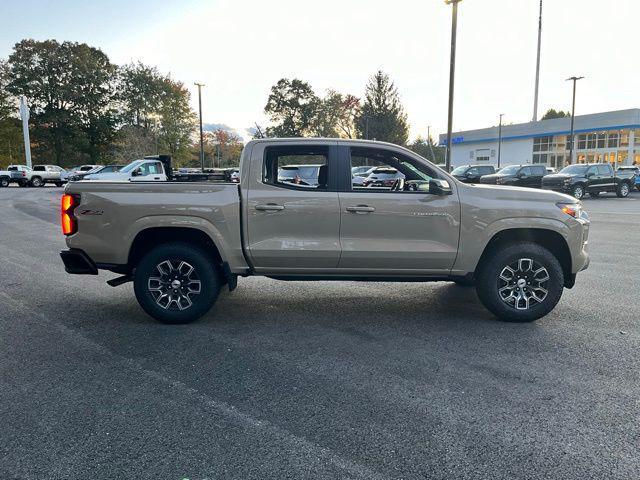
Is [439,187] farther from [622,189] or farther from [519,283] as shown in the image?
[622,189]

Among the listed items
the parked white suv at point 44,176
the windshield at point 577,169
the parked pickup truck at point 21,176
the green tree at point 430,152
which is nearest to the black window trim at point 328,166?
the windshield at point 577,169

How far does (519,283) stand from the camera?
516cm

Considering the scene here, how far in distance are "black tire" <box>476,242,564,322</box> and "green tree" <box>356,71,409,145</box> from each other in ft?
164

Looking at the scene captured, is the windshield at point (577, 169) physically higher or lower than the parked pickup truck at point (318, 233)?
higher

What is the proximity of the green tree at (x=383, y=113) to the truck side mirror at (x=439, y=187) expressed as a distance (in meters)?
50.0

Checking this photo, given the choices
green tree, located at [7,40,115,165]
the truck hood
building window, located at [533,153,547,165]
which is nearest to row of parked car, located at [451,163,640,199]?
the truck hood

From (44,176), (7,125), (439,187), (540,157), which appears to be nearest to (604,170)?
(439,187)

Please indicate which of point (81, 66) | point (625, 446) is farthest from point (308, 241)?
point (81, 66)

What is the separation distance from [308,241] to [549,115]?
92.3m

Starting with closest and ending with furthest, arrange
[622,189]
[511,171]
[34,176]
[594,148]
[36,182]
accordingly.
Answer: [622,189] → [511,171] → [34,176] → [36,182] → [594,148]

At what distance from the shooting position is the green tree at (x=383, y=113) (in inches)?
2125

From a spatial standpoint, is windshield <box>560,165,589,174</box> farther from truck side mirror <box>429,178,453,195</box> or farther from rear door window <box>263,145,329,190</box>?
rear door window <box>263,145,329,190</box>

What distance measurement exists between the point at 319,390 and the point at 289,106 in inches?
3019

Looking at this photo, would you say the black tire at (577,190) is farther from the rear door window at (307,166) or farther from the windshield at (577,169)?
the rear door window at (307,166)
